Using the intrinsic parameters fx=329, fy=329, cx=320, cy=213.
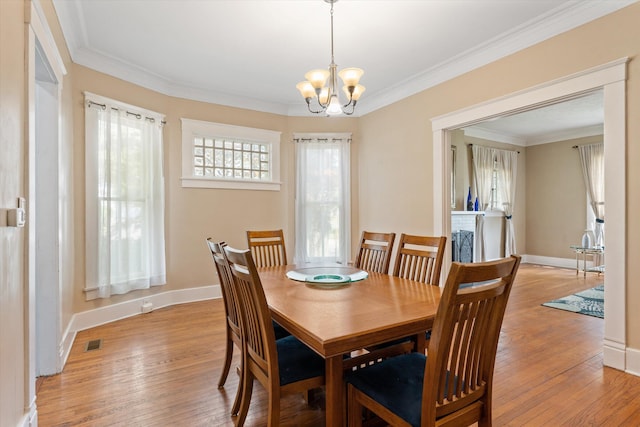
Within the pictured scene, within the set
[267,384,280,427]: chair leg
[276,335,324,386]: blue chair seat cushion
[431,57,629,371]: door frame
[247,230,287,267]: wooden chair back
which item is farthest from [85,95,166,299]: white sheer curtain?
[431,57,629,371]: door frame

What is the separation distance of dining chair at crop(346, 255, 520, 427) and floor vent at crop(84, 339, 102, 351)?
244 centimetres

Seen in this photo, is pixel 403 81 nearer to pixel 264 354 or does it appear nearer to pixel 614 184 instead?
pixel 614 184

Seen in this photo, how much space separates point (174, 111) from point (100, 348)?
2.76 meters

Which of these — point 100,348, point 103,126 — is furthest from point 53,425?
point 103,126

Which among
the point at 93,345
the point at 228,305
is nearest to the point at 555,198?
the point at 228,305

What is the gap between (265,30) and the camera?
9.47ft

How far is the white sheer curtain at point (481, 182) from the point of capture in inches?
250

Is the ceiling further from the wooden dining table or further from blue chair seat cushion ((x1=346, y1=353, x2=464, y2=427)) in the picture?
blue chair seat cushion ((x1=346, y1=353, x2=464, y2=427))

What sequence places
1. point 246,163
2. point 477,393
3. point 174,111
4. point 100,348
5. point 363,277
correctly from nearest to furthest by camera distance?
1. point 477,393
2. point 363,277
3. point 100,348
4. point 174,111
5. point 246,163

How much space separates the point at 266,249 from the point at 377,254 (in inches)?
44.0

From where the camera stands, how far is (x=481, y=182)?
6.53 metres

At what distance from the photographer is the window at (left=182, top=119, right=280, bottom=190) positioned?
421 centimetres

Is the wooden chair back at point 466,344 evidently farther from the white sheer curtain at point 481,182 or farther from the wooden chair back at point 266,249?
the white sheer curtain at point 481,182

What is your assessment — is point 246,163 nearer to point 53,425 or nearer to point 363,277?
point 363,277
